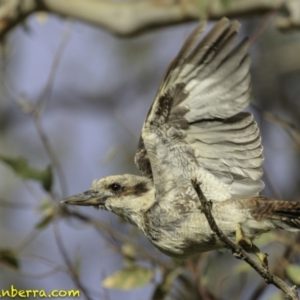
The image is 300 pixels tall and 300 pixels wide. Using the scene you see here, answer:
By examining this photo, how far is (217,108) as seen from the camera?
408 cm

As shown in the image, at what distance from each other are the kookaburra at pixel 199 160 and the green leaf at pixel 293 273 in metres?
0.84

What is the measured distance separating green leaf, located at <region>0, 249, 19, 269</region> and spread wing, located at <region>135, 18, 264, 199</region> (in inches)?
65.1

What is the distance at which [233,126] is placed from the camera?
13.3ft

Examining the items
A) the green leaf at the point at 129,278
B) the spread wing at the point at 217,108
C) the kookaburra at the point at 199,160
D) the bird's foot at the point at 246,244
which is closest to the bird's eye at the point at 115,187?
the kookaburra at the point at 199,160

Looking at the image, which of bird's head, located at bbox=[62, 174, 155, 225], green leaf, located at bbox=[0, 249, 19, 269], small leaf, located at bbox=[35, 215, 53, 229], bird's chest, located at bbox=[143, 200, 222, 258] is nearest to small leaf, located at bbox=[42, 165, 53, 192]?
small leaf, located at bbox=[35, 215, 53, 229]

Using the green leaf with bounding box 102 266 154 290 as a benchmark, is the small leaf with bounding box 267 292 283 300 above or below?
below

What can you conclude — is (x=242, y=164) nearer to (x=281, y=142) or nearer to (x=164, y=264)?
(x=164, y=264)

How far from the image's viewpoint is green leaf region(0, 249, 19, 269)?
204 inches

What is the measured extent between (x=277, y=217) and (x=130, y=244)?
166cm

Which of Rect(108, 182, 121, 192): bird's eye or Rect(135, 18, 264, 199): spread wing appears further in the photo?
Rect(108, 182, 121, 192): bird's eye

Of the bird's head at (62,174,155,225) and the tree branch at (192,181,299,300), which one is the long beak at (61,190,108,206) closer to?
the bird's head at (62,174,155,225)

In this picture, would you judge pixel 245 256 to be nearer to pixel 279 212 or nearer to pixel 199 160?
pixel 279 212

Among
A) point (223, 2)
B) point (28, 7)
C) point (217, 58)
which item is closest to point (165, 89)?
point (217, 58)

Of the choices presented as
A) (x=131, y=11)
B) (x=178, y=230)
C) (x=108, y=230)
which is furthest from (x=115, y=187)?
(x=131, y=11)
